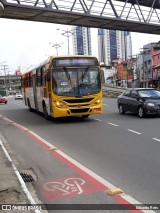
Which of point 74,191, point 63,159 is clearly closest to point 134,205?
point 74,191

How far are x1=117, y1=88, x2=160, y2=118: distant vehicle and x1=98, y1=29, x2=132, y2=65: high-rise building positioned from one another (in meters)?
97.7

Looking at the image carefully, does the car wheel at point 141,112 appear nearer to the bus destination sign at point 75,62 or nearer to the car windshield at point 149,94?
the car windshield at point 149,94

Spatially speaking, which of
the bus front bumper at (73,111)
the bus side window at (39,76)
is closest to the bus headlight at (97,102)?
the bus front bumper at (73,111)

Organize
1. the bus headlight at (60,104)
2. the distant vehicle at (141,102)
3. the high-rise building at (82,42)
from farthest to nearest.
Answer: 1. the high-rise building at (82,42)
2. the distant vehicle at (141,102)
3. the bus headlight at (60,104)

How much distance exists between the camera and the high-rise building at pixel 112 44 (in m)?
120

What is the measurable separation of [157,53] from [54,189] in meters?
79.0

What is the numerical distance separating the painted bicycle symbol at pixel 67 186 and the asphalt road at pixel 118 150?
1.93 feet

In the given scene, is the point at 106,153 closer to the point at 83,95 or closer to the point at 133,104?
the point at 83,95

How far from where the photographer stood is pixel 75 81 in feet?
57.5

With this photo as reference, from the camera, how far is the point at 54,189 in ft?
22.1

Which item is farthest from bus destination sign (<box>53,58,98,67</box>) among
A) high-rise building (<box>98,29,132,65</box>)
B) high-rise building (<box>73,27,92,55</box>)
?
high-rise building (<box>98,29,132,65</box>)

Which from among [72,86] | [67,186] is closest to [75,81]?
[72,86]

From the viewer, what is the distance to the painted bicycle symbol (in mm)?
6584

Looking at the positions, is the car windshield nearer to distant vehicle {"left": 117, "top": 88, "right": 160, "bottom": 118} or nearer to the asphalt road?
distant vehicle {"left": 117, "top": 88, "right": 160, "bottom": 118}
